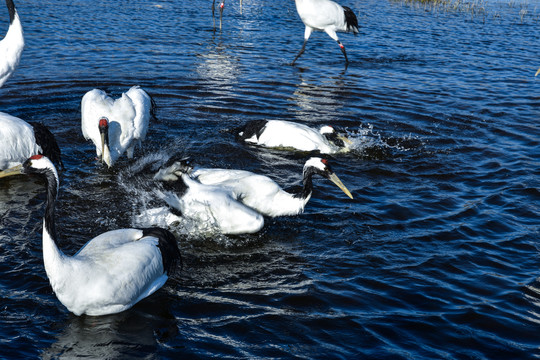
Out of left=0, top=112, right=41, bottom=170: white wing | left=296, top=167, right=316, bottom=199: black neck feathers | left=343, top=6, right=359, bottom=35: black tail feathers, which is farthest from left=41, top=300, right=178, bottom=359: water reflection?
left=343, top=6, right=359, bottom=35: black tail feathers

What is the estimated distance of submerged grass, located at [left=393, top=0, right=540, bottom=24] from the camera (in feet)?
79.6

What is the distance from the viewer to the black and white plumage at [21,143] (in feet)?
25.9

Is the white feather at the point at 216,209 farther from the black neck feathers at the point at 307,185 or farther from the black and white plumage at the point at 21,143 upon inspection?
the black and white plumage at the point at 21,143

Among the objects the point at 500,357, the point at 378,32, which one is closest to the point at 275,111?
the point at 500,357

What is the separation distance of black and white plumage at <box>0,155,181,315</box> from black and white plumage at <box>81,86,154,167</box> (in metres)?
2.74

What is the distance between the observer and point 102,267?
5043mm

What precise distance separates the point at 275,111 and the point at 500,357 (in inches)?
287

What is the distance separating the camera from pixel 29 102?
35.4 feet

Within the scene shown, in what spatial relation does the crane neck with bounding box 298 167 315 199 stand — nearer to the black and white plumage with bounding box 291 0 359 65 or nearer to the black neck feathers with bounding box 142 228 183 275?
the black neck feathers with bounding box 142 228 183 275

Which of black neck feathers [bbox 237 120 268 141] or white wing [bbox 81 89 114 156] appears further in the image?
black neck feathers [bbox 237 120 268 141]

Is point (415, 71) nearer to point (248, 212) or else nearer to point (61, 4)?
point (248, 212)

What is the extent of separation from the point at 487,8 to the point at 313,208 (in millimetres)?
22932

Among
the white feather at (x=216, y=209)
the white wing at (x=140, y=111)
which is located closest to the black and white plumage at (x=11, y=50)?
the white wing at (x=140, y=111)

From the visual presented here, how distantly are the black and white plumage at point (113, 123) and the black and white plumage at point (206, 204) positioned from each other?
1.67 meters
